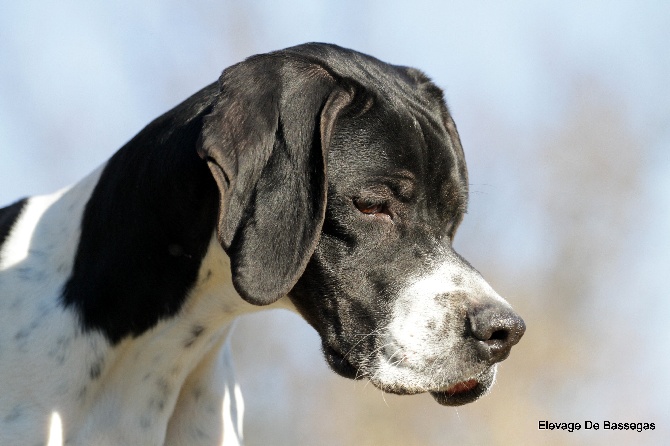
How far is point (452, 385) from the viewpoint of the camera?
316cm

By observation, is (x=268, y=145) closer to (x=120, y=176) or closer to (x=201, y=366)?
(x=120, y=176)

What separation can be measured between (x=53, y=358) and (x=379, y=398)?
625 cm

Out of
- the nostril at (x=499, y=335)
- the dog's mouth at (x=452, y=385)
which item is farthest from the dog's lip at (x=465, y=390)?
the nostril at (x=499, y=335)

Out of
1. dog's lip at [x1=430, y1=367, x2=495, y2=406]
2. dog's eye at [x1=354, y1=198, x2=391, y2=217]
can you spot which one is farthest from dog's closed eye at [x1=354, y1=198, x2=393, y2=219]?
dog's lip at [x1=430, y1=367, x2=495, y2=406]

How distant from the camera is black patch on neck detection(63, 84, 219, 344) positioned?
3.34 metres

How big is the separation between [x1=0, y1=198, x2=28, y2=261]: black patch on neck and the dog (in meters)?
0.01

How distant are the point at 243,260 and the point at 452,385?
0.72 m

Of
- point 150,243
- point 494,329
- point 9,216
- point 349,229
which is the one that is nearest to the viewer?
point 494,329

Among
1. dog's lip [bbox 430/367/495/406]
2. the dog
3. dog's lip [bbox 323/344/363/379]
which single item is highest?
the dog

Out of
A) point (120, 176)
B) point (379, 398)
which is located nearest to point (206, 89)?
point (120, 176)

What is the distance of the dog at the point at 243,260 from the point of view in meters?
3.09

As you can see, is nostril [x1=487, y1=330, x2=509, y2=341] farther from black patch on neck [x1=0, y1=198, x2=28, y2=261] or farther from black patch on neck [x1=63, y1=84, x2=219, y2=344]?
black patch on neck [x1=0, y1=198, x2=28, y2=261]

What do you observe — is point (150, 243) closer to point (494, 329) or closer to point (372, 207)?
point (372, 207)

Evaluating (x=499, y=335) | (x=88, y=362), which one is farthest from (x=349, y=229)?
(x=88, y=362)
